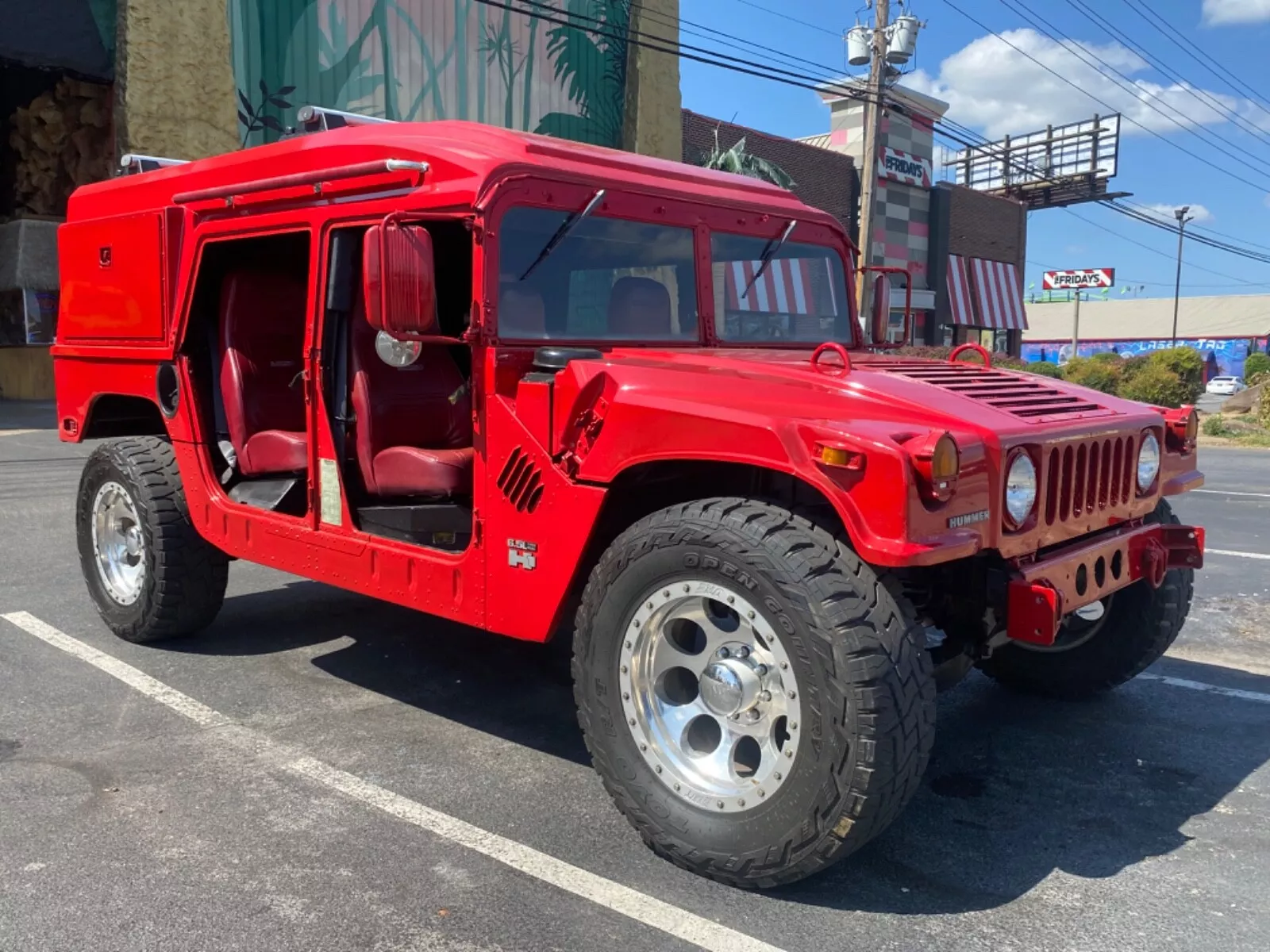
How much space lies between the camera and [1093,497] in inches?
140

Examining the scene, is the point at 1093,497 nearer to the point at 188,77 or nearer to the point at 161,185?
the point at 161,185

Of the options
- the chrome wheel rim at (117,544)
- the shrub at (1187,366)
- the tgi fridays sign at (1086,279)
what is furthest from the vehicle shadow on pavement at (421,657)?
the tgi fridays sign at (1086,279)

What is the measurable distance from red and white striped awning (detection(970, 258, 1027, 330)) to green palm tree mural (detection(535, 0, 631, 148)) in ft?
43.3

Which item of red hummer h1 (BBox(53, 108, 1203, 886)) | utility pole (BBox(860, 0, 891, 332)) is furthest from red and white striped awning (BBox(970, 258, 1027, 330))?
red hummer h1 (BBox(53, 108, 1203, 886))

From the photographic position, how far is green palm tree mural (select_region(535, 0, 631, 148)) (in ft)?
61.9

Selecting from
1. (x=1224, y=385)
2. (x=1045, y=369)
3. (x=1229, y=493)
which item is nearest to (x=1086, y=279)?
(x=1224, y=385)

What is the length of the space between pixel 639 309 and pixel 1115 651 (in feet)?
7.89

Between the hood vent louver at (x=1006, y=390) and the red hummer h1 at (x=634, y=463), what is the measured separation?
0.10ft

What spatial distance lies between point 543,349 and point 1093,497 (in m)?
1.90

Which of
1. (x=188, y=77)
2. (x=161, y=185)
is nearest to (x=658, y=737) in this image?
(x=161, y=185)

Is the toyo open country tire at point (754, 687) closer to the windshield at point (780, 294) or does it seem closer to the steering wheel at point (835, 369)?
the steering wheel at point (835, 369)

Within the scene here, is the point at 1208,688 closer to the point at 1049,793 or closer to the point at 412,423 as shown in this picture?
the point at 1049,793

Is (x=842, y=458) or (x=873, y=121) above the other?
(x=873, y=121)

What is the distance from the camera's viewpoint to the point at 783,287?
15.3 ft
